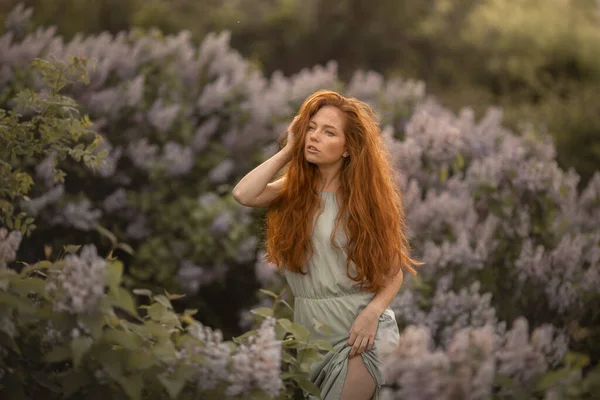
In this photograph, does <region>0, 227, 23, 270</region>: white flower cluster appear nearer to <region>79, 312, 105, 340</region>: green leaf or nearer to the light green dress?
<region>79, 312, 105, 340</region>: green leaf

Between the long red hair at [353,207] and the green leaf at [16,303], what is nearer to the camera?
the green leaf at [16,303]

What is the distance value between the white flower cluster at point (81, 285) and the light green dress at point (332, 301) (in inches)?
36.2

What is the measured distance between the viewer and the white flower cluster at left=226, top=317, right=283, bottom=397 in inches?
84.7

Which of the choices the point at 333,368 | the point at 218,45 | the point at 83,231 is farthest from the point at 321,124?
the point at 218,45

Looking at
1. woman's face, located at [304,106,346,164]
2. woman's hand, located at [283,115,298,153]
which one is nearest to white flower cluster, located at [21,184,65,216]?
woman's hand, located at [283,115,298,153]

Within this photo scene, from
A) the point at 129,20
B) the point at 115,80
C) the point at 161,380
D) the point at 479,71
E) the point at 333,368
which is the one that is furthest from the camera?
the point at 479,71

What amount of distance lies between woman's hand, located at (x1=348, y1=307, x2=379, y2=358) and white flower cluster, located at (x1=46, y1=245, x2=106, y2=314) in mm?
962

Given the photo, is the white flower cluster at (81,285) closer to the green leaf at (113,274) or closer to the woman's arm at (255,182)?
the green leaf at (113,274)

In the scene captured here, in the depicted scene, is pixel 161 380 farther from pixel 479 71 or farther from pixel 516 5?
pixel 516 5

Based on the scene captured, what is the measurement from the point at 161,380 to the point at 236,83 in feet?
13.6

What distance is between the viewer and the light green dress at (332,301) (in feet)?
8.94

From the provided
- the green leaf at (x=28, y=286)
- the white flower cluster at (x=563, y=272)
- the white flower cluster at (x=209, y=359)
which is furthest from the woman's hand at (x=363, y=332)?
the white flower cluster at (x=563, y=272)

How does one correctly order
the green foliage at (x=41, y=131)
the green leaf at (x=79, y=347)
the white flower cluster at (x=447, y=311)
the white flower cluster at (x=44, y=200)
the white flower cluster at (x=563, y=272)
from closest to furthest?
the green leaf at (x=79, y=347) < the green foliage at (x=41, y=131) < the white flower cluster at (x=447, y=311) < the white flower cluster at (x=563, y=272) < the white flower cluster at (x=44, y=200)

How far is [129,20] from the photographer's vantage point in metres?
11.4
